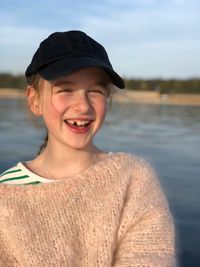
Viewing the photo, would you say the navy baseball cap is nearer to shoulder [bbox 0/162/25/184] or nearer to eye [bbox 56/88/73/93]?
eye [bbox 56/88/73/93]

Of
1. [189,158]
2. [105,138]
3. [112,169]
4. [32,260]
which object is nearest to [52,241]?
[32,260]

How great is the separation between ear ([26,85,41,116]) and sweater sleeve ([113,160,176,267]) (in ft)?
1.69

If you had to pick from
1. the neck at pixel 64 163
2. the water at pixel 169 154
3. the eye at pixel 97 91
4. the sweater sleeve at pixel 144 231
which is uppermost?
the eye at pixel 97 91

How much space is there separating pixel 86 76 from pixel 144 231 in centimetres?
65

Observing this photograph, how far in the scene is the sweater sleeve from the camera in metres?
1.96

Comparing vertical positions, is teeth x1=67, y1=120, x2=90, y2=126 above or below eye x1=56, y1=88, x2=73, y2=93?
below

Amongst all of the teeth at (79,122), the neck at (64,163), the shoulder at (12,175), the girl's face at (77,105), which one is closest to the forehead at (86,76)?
the girl's face at (77,105)

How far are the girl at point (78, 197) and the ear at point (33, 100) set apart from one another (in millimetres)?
57

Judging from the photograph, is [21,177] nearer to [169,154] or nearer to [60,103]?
[60,103]

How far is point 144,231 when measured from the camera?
6.59ft

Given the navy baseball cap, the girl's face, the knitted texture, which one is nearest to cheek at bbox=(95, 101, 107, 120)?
the girl's face

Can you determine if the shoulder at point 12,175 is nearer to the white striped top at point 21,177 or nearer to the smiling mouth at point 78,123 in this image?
the white striped top at point 21,177

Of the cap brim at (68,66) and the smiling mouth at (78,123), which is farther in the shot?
the smiling mouth at (78,123)

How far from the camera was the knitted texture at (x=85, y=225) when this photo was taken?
194 cm
